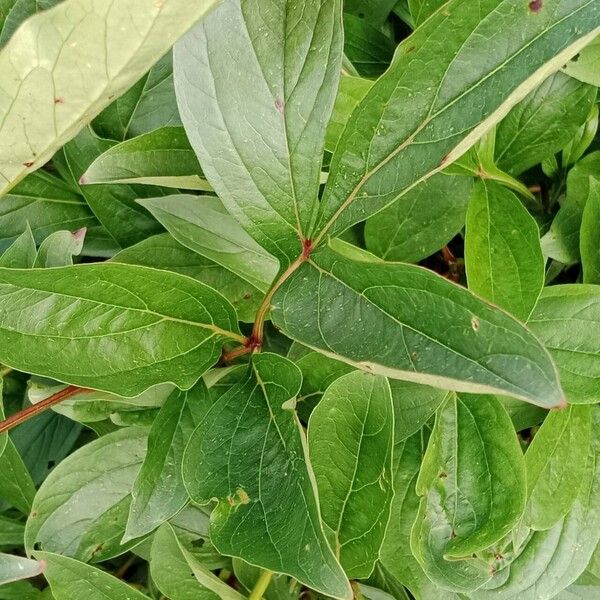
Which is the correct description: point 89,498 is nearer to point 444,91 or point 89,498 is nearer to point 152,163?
point 152,163

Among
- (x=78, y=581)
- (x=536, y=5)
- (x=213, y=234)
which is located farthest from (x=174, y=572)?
(x=536, y=5)

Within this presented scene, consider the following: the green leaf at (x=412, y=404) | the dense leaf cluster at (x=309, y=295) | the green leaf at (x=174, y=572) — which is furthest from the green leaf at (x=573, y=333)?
the green leaf at (x=174, y=572)

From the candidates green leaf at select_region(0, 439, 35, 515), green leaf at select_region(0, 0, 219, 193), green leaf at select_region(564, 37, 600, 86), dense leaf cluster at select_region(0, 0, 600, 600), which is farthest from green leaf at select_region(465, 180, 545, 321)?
green leaf at select_region(0, 439, 35, 515)

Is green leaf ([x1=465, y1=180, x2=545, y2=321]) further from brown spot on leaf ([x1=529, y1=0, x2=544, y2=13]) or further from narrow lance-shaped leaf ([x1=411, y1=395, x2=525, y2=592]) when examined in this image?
brown spot on leaf ([x1=529, y1=0, x2=544, y2=13])

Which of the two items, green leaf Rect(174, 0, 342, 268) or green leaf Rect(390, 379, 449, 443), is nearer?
green leaf Rect(174, 0, 342, 268)

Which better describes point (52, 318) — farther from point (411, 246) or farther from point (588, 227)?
point (588, 227)

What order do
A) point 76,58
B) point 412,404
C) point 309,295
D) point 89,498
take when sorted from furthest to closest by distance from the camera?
point 89,498 < point 412,404 < point 309,295 < point 76,58

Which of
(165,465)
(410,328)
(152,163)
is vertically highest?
(152,163)
